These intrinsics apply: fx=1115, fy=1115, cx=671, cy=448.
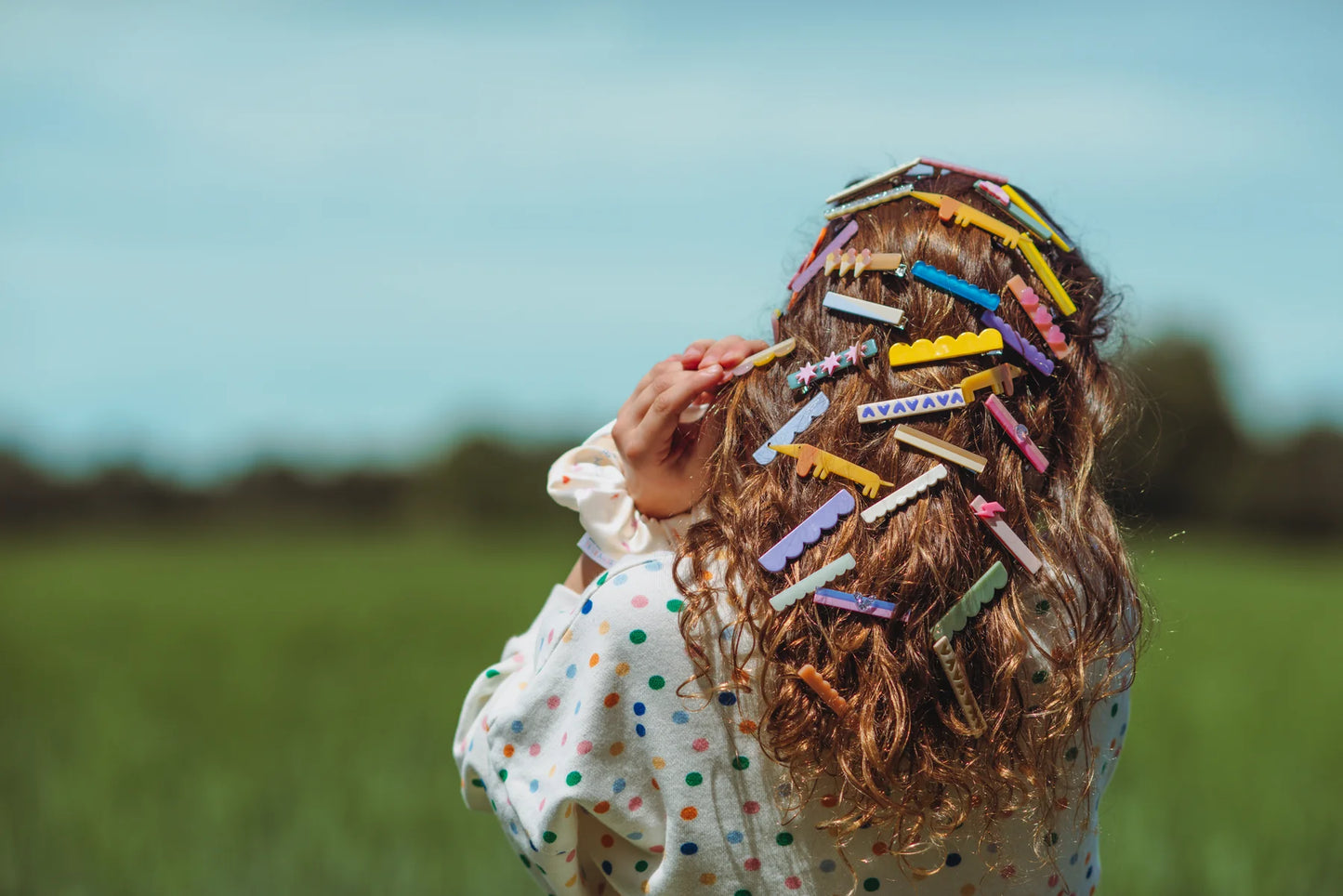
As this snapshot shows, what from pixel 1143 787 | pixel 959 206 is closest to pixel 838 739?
pixel 959 206

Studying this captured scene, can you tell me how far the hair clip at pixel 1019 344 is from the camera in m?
1.56

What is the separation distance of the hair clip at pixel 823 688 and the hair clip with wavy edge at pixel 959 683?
0.14m

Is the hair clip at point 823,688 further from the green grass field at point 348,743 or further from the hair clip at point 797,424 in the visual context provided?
the green grass field at point 348,743

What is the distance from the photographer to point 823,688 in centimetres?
142

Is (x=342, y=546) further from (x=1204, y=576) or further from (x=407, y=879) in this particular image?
(x=407, y=879)

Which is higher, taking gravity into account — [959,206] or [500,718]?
[959,206]

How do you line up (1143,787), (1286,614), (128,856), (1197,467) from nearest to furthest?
(128,856), (1143,787), (1286,614), (1197,467)

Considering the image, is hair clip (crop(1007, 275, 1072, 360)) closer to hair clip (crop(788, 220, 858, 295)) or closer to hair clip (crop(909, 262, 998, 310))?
hair clip (crop(909, 262, 998, 310))

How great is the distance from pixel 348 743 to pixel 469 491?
2849cm

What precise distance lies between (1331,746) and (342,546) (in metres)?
22.1

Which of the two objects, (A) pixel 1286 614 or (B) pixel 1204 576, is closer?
(A) pixel 1286 614

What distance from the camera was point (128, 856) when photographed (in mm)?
5781

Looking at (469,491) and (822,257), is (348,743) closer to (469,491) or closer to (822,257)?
(822,257)

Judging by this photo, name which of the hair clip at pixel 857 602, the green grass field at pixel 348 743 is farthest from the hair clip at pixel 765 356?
the green grass field at pixel 348 743
